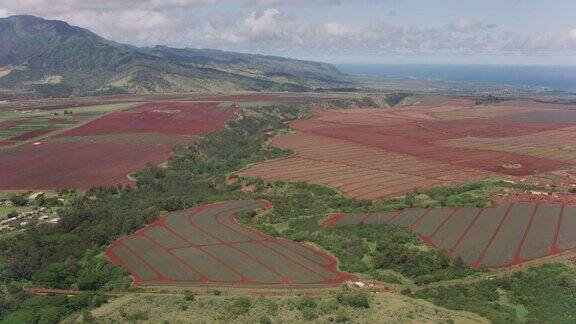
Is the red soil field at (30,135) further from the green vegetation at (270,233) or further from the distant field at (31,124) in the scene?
the green vegetation at (270,233)

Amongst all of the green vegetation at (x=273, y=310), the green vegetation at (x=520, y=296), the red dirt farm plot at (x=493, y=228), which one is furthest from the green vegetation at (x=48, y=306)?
the red dirt farm plot at (x=493, y=228)

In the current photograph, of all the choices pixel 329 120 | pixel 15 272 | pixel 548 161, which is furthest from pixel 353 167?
pixel 329 120

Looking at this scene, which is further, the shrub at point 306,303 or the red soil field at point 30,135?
the red soil field at point 30,135

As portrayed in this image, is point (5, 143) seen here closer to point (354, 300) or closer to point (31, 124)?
point (31, 124)

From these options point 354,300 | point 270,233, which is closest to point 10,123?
point 270,233

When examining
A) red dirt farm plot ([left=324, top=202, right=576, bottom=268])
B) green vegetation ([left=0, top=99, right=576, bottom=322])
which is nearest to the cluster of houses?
green vegetation ([left=0, top=99, right=576, bottom=322])

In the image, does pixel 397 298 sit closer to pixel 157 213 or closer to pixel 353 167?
pixel 157 213
